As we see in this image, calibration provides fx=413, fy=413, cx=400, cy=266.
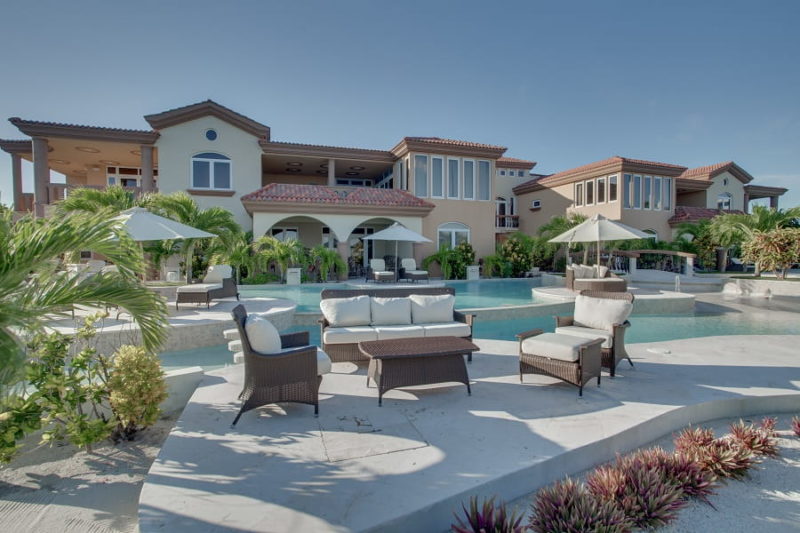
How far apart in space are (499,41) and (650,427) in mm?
15157

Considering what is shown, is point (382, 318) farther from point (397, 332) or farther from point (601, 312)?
point (601, 312)

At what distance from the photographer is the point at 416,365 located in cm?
468

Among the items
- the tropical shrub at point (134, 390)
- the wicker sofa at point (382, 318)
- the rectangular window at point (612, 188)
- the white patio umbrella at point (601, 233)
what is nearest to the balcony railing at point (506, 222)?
the rectangular window at point (612, 188)

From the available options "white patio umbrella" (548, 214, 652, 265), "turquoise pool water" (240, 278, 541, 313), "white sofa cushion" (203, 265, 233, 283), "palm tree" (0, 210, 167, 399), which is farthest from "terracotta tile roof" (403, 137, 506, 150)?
"palm tree" (0, 210, 167, 399)

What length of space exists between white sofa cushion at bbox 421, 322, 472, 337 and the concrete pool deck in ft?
1.95

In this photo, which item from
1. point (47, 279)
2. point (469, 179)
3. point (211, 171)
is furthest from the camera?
point (469, 179)

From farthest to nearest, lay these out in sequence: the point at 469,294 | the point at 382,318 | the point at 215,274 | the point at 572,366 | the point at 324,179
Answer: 1. the point at 324,179
2. the point at 469,294
3. the point at 215,274
4. the point at 382,318
5. the point at 572,366

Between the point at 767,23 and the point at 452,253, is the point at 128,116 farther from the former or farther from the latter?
the point at 767,23

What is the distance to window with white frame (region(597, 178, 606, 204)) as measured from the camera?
24.8 m

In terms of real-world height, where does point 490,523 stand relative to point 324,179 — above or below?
below

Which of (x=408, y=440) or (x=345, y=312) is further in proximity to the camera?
(x=345, y=312)

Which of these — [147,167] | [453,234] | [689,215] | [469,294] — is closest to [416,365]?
[469,294]

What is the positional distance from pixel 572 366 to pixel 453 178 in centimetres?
1878

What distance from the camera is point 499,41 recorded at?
50.7 ft
